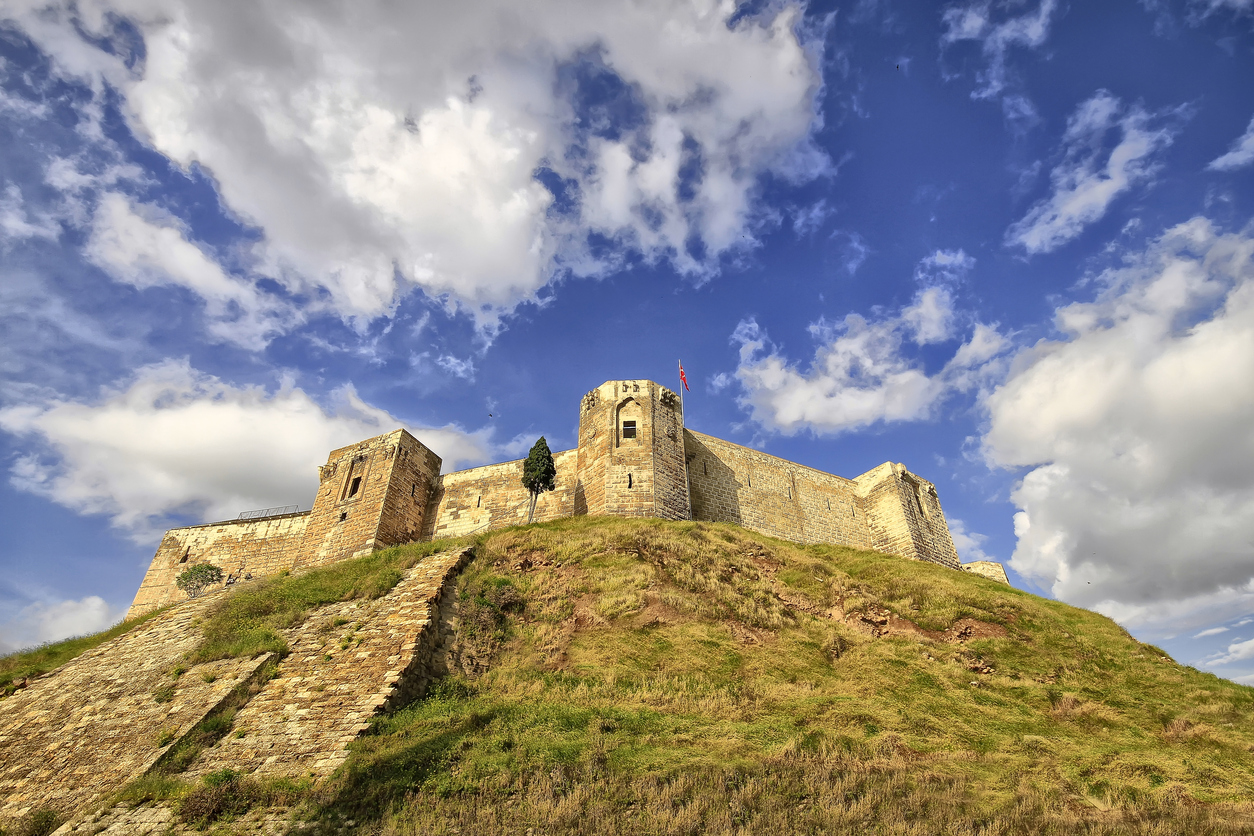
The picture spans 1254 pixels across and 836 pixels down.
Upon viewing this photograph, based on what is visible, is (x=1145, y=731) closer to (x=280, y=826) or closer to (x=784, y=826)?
(x=784, y=826)

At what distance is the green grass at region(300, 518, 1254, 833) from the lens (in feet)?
30.5

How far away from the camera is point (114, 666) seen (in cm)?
1592

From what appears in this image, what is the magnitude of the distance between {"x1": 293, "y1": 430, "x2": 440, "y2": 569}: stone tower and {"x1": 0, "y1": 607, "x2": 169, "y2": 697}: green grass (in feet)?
28.5

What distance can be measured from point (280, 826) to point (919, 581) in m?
19.2

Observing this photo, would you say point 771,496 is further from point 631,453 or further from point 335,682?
point 335,682

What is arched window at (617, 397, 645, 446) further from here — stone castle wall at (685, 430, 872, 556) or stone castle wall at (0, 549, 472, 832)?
stone castle wall at (0, 549, 472, 832)

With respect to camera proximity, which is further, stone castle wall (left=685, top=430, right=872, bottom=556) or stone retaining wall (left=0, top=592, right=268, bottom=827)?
stone castle wall (left=685, top=430, right=872, bottom=556)

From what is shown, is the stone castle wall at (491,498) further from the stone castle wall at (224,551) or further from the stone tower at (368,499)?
the stone castle wall at (224,551)

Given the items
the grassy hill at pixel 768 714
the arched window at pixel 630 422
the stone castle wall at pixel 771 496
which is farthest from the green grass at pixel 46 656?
the stone castle wall at pixel 771 496

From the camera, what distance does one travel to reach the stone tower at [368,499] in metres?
28.3

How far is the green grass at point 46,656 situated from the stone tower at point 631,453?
1596 centimetres

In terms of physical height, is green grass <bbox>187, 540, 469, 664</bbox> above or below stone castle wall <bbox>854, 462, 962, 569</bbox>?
below

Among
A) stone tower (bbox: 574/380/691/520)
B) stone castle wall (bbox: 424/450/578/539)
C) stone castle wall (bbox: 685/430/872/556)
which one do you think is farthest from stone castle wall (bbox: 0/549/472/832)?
stone castle wall (bbox: 685/430/872/556)

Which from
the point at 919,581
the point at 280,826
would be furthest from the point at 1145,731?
the point at 280,826
